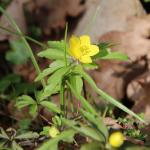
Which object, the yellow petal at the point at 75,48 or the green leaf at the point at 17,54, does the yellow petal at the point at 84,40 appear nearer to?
the yellow petal at the point at 75,48

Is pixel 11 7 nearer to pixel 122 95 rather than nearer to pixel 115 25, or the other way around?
pixel 115 25

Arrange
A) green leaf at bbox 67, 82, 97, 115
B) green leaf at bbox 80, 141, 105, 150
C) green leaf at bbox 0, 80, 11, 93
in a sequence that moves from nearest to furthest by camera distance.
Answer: green leaf at bbox 80, 141, 105, 150
green leaf at bbox 67, 82, 97, 115
green leaf at bbox 0, 80, 11, 93

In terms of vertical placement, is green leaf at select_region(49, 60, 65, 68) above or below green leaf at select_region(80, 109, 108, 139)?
above

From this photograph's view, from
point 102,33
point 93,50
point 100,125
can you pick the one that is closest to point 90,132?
point 100,125

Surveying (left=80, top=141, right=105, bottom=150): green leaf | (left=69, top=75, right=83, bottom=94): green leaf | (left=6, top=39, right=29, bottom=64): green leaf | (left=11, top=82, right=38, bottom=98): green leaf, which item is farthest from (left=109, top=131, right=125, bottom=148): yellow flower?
(left=6, top=39, right=29, bottom=64): green leaf

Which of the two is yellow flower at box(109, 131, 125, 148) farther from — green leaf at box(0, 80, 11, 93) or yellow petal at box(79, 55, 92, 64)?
green leaf at box(0, 80, 11, 93)

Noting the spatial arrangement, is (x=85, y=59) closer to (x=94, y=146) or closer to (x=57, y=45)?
(x=57, y=45)

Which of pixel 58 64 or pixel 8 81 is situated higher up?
pixel 58 64
